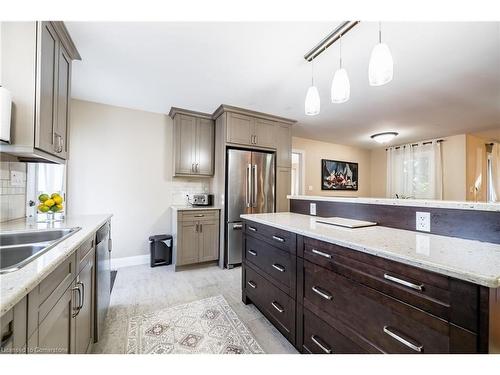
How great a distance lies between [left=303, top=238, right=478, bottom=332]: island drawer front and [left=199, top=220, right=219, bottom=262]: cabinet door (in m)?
2.25

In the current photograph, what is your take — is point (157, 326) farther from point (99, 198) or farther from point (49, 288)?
point (99, 198)

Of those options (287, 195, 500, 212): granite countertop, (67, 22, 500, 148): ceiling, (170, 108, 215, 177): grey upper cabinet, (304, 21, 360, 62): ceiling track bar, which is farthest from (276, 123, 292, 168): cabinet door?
(287, 195, 500, 212): granite countertop

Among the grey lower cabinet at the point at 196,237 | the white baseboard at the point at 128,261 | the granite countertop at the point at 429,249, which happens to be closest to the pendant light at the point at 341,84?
the granite countertop at the point at 429,249

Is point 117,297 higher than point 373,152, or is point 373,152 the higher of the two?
point 373,152

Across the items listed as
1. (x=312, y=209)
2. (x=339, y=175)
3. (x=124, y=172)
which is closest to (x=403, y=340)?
(x=312, y=209)

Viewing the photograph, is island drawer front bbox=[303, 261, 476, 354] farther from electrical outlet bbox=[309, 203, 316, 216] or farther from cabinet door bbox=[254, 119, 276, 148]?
cabinet door bbox=[254, 119, 276, 148]

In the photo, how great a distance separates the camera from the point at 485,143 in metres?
4.88

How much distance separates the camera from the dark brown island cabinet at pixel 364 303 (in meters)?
0.72

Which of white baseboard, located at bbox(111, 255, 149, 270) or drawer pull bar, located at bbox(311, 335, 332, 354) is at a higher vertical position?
drawer pull bar, located at bbox(311, 335, 332, 354)

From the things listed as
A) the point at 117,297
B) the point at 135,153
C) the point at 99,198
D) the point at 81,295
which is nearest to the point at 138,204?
the point at 99,198

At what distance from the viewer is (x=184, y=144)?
11.0 feet

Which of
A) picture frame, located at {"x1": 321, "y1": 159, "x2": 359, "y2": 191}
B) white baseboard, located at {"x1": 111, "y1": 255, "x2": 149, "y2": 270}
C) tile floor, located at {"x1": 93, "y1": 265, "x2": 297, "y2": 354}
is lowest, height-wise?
tile floor, located at {"x1": 93, "y1": 265, "x2": 297, "y2": 354}

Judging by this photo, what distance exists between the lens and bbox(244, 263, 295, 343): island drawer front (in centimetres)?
152

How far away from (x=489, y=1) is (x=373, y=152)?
5958 millimetres
